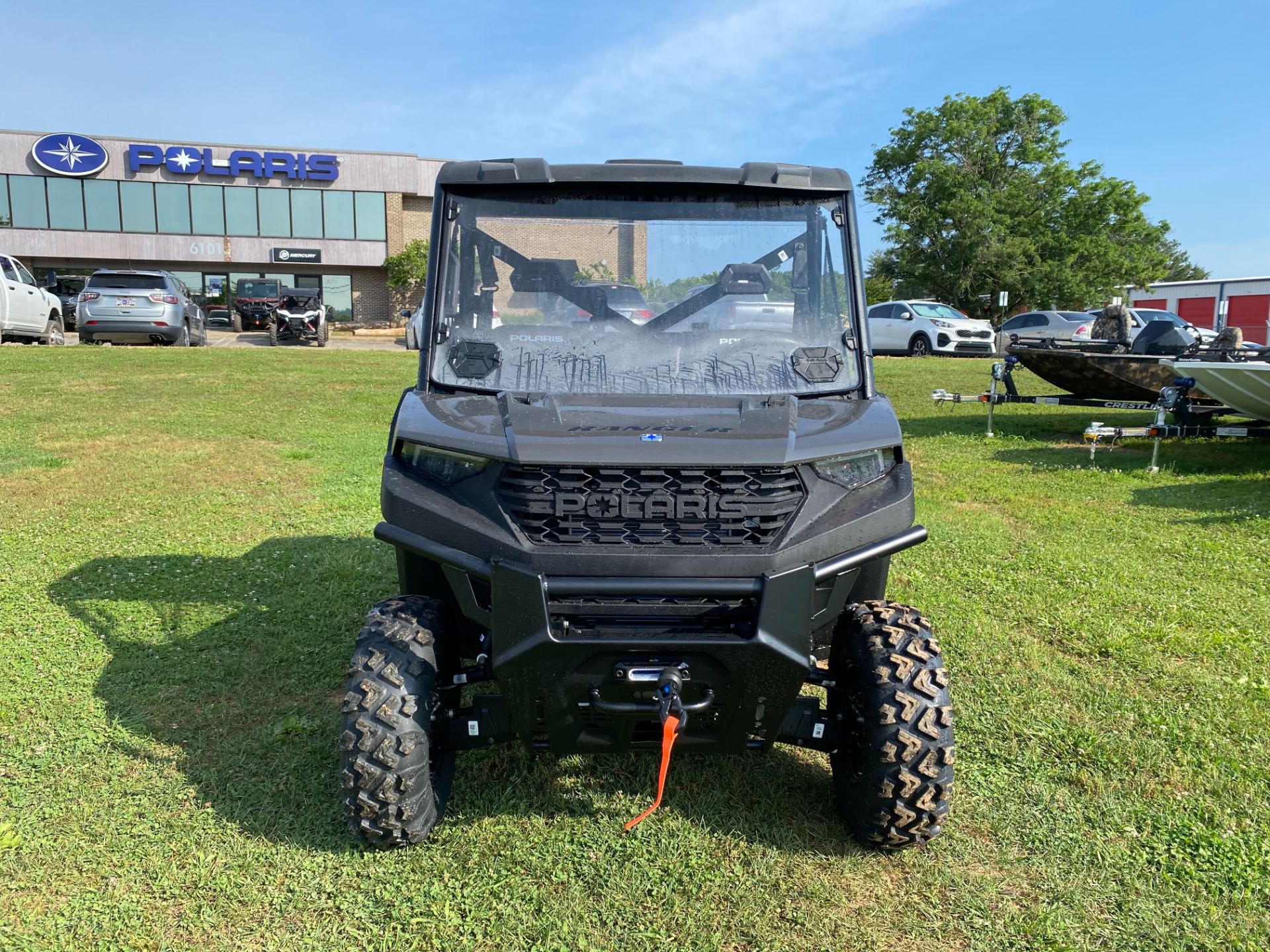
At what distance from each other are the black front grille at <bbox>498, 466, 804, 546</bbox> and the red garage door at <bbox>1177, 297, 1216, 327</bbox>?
5423 centimetres

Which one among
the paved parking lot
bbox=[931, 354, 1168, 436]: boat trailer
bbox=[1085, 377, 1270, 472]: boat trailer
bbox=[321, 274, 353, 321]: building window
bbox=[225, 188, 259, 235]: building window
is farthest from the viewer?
bbox=[321, 274, 353, 321]: building window

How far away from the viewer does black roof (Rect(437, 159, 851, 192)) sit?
11.0ft

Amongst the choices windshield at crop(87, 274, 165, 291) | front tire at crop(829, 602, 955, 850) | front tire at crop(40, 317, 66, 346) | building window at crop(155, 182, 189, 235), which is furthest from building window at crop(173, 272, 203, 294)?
front tire at crop(829, 602, 955, 850)

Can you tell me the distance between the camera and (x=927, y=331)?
83.0 ft

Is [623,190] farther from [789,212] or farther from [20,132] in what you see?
[20,132]

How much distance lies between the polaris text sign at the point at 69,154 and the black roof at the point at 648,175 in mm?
46322

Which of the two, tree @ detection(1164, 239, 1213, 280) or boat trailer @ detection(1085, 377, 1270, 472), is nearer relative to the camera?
boat trailer @ detection(1085, 377, 1270, 472)

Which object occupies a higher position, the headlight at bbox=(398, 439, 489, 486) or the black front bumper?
the headlight at bbox=(398, 439, 489, 486)

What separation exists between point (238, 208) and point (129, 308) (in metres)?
26.1

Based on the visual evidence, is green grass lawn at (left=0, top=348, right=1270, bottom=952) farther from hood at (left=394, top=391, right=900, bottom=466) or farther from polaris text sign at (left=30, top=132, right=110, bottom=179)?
polaris text sign at (left=30, top=132, right=110, bottom=179)

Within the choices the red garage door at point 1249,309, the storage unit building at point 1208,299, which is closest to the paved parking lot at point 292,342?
the storage unit building at point 1208,299

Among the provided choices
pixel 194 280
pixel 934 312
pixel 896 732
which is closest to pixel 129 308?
pixel 934 312

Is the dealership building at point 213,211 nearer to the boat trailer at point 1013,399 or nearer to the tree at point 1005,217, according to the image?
the tree at point 1005,217

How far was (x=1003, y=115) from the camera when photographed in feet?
→ 147
